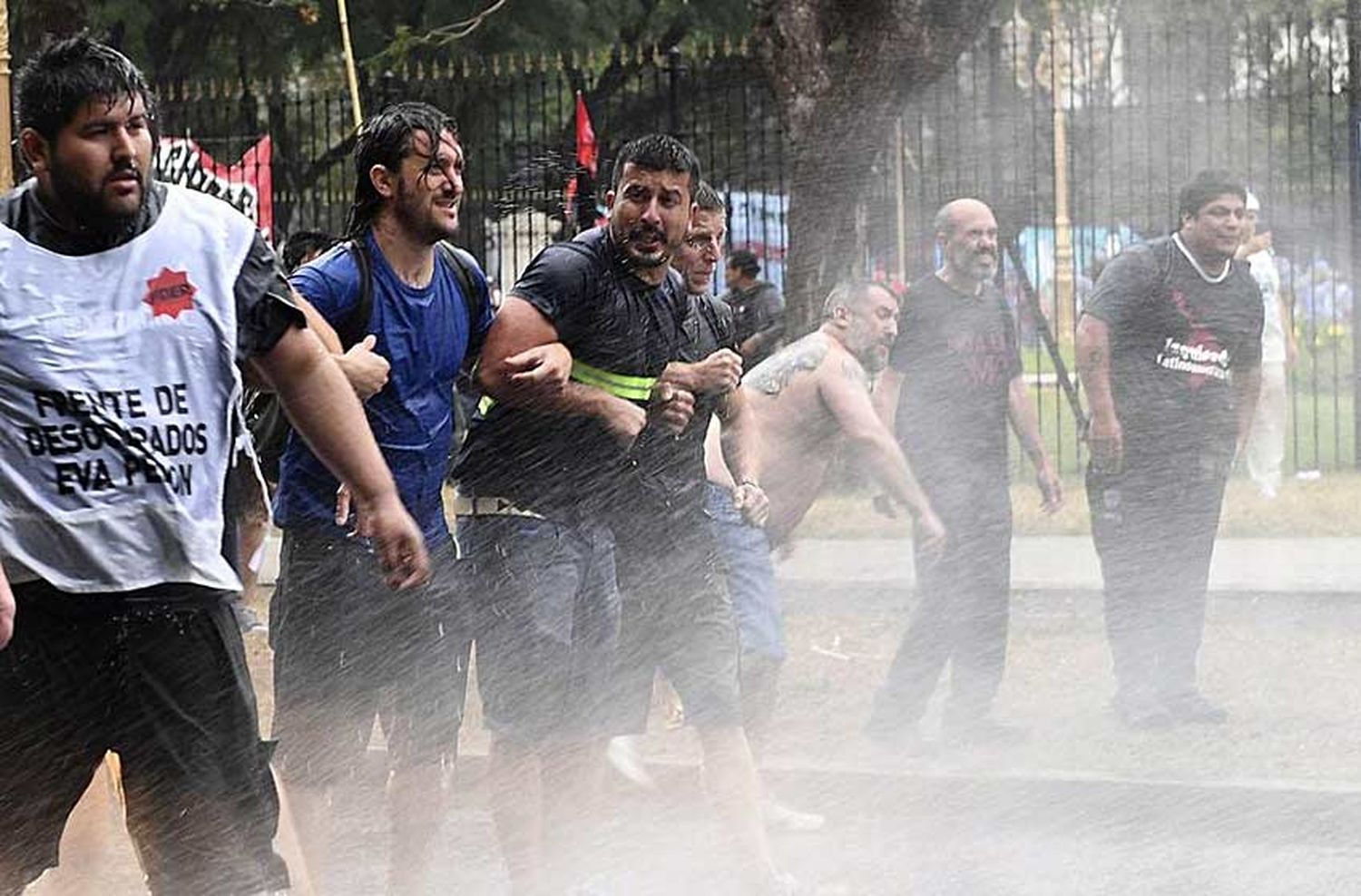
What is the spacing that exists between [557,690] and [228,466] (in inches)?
64.4

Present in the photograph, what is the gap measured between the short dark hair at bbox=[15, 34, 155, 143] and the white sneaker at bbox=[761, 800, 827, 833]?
3606 mm

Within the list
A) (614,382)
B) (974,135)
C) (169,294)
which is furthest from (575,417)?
(974,135)

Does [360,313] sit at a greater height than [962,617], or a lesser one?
greater

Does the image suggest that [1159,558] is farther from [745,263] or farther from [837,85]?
[837,85]

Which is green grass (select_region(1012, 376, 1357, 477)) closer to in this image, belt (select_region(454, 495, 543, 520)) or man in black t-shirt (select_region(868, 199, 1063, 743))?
man in black t-shirt (select_region(868, 199, 1063, 743))

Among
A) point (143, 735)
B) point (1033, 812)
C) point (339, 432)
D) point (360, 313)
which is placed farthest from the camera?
point (1033, 812)

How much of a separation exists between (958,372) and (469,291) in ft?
8.95

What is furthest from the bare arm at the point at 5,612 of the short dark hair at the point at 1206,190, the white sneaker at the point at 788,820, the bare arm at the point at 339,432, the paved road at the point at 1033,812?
the short dark hair at the point at 1206,190

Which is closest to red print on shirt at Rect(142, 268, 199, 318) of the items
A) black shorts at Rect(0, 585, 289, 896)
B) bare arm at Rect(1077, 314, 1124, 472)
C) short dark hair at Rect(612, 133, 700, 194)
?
black shorts at Rect(0, 585, 289, 896)

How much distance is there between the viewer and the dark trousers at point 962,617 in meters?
7.92

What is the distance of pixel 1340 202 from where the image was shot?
52.4 ft

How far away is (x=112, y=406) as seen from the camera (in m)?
3.78

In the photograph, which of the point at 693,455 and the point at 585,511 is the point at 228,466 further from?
the point at 693,455

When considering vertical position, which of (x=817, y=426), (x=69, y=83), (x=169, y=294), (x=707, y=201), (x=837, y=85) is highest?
(x=837, y=85)
